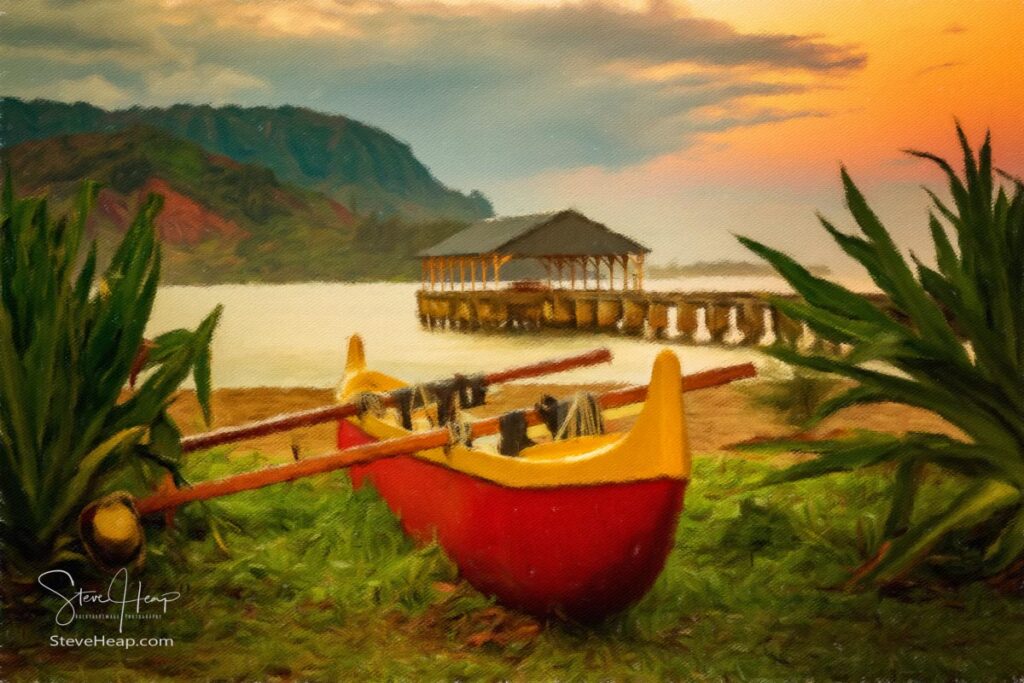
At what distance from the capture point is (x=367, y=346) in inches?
374

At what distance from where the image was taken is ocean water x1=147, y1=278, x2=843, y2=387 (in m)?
7.54

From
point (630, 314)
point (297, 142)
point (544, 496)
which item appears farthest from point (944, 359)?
point (630, 314)

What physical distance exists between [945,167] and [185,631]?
8.96 feet

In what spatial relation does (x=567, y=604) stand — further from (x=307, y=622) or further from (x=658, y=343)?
(x=658, y=343)

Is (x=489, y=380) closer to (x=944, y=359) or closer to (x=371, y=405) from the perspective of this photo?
(x=371, y=405)

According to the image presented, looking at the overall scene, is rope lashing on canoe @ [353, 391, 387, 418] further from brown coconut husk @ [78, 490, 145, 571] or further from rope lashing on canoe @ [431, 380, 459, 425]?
brown coconut husk @ [78, 490, 145, 571]

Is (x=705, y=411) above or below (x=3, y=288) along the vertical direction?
below

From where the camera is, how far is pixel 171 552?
311 centimetres

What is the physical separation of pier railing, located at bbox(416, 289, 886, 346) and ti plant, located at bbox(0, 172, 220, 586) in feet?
24.6

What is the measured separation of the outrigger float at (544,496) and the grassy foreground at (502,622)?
14 centimetres

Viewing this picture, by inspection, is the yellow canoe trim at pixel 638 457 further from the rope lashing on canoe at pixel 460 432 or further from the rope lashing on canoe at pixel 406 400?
the rope lashing on canoe at pixel 406 400

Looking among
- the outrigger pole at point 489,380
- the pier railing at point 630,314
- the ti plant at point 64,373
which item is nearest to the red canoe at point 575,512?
the outrigger pole at point 489,380

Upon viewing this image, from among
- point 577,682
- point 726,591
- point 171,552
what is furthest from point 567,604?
point 171,552

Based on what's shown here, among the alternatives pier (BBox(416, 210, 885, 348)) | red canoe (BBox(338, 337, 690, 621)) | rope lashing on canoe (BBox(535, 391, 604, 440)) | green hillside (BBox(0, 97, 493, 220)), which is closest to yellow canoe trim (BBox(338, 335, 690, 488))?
red canoe (BBox(338, 337, 690, 621))
